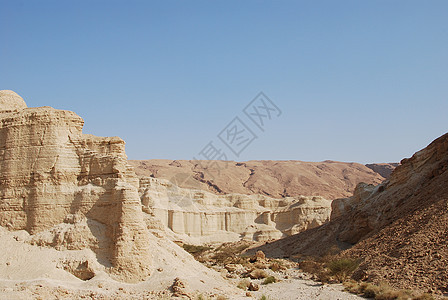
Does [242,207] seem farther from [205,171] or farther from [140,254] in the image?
[205,171]

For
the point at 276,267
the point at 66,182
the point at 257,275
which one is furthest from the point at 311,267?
the point at 66,182


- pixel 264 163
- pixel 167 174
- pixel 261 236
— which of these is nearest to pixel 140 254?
pixel 261 236

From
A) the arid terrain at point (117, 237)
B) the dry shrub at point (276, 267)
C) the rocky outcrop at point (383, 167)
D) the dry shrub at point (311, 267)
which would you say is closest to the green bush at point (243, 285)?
the arid terrain at point (117, 237)

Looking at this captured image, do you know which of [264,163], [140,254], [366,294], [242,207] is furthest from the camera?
[264,163]

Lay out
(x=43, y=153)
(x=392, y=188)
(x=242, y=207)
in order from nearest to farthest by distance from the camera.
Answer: (x=43, y=153) < (x=392, y=188) < (x=242, y=207)

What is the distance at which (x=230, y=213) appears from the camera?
221 ft

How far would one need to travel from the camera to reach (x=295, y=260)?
36094 mm

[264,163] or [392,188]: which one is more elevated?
[264,163]

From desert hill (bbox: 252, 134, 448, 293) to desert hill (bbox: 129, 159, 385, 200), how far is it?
249ft

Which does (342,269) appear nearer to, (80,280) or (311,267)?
(311,267)

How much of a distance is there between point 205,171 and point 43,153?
120m

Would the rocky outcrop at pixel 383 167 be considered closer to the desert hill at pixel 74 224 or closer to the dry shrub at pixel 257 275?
the dry shrub at pixel 257 275

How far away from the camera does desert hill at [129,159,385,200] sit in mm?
120938

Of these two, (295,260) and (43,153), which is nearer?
(43,153)
